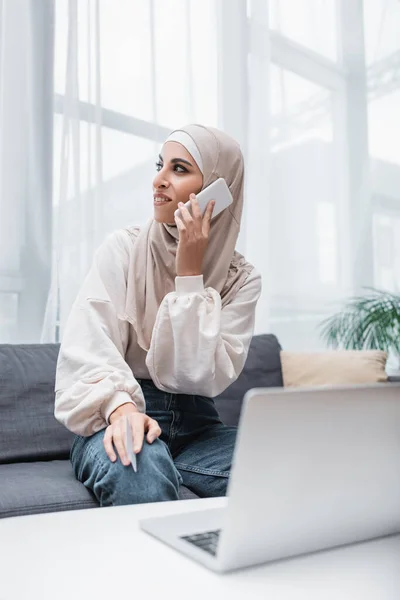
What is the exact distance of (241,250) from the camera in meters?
2.79

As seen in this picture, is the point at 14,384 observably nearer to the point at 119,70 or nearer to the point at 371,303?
the point at 119,70

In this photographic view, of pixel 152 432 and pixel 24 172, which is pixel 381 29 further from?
pixel 152 432

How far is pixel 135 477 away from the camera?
44.6 inches

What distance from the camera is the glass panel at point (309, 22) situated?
124 inches

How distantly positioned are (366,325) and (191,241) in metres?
1.73

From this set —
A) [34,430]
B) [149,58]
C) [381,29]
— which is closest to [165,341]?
[34,430]

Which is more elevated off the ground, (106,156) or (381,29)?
(381,29)

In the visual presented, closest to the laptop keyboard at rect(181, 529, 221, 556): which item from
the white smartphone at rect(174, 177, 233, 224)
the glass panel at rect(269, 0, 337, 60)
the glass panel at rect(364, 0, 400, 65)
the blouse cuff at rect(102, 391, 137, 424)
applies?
the blouse cuff at rect(102, 391, 137, 424)

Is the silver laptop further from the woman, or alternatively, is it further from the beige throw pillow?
the beige throw pillow

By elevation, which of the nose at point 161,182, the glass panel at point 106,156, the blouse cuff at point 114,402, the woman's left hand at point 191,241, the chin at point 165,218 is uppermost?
the glass panel at point 106,156

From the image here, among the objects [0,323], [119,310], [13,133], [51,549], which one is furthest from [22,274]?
[51,549]

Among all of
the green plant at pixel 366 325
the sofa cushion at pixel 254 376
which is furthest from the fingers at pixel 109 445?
the green plant at pixel 366 325

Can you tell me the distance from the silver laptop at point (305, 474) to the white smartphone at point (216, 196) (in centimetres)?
101

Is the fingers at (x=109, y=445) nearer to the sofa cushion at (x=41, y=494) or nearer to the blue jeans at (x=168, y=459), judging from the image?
the blue jeans at (x=168, y=459)
